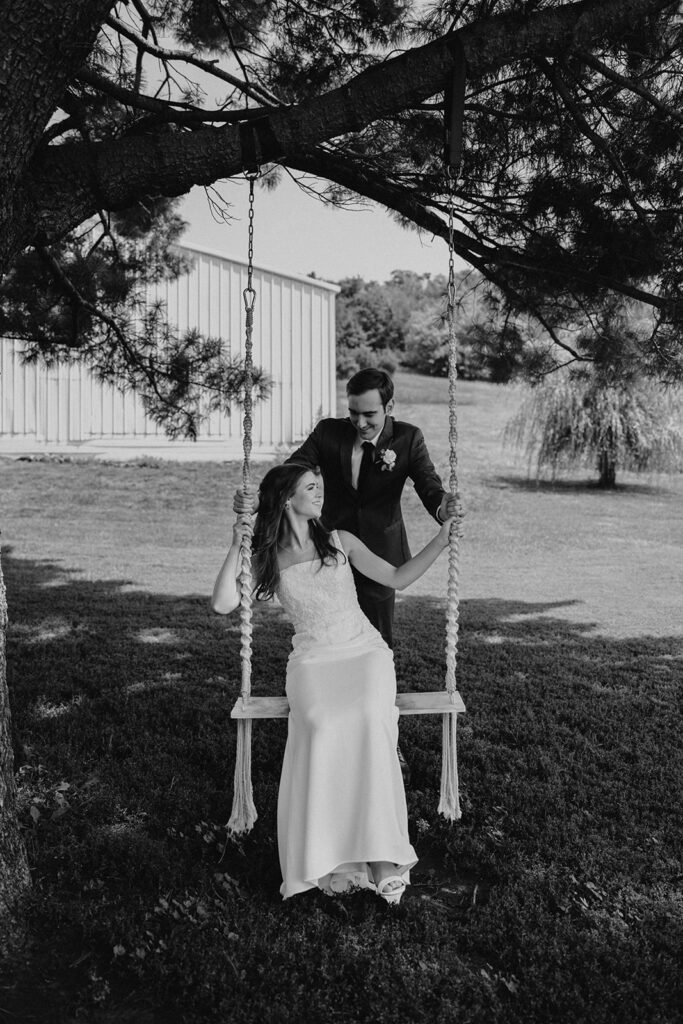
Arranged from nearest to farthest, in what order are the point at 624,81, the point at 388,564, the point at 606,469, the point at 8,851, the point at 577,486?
1. the point at 8,851
2. the point at 624,81
3. the point at 388,564
4. the point at 606,469
5. the point at 577,486

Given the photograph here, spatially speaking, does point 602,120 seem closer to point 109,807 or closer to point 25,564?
point 109,807

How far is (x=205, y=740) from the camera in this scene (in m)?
4.07

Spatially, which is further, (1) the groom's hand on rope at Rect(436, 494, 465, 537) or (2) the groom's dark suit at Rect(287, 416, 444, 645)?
(2) the groom's dark suit at Rect(287, 416, 444, 645)

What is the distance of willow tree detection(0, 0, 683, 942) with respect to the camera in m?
3.07

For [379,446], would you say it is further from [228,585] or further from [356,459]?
[228,585]

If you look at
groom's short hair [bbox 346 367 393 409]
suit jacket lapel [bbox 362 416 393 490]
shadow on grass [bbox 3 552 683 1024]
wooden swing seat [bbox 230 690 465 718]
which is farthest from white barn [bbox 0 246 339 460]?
wooden swing seat [bbox 230 690 465 718]

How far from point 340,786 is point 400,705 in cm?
44

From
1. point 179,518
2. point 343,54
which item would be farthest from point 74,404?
point 343,54

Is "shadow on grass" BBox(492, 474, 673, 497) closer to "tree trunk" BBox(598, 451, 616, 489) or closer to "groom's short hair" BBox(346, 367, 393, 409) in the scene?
"tree trunk" BBox(598, 451, 616, 489)

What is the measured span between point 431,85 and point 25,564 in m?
7.49

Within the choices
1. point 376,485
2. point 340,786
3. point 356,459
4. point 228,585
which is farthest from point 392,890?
point 356,459

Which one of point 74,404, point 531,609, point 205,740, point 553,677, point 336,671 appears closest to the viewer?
point 336,671

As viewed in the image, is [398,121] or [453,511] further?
[398,121]

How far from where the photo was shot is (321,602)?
329 cm
